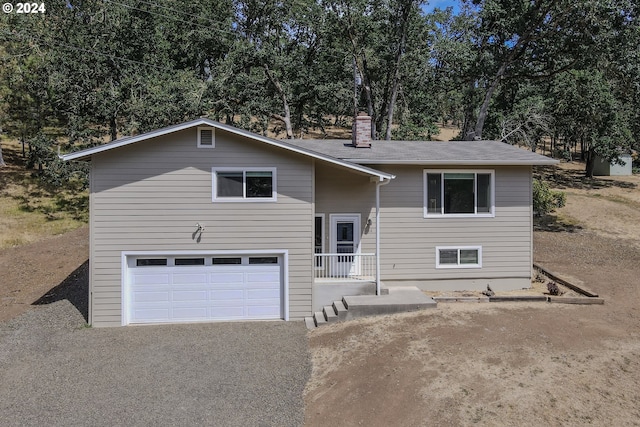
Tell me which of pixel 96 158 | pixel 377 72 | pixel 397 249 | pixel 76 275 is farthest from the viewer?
pixel 377 72

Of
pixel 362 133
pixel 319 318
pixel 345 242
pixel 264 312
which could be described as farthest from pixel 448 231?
pixel 264 312

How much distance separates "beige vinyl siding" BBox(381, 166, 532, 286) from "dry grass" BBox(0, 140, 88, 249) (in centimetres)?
1660

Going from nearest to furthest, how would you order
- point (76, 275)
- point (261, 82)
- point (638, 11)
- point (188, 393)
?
1. point (188, 393)
2. point (76, 275)
3. point (638, 11)
4. point (261, 82)

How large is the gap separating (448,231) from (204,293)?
22.1 feet

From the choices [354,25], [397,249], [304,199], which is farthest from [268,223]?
[354,25]

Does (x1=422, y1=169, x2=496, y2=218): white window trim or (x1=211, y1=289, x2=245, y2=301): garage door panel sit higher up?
(x1=422, y1=169, x2=496, y2=218): white window trim

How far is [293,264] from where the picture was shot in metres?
10.1

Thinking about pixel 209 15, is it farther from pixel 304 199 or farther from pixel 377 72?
pixel 304 199

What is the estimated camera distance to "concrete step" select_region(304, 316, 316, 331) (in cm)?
941

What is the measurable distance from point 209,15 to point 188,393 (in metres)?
24.1

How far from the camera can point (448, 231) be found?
11.4 m

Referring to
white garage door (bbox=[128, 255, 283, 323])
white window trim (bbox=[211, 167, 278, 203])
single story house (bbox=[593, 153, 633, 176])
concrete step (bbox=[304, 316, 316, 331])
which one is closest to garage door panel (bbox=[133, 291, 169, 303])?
white garage door (bbox=[128, 255, 283, 323])

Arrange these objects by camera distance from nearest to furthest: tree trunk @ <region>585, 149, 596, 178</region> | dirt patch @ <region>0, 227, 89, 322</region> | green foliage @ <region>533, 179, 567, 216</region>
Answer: dirt patch @ <region>0, 227, 89, 322</region> → green foliage @ <region>533, 179, 567, 216</region> → tree trunk @ <region>585, 149, 596, 178</region>

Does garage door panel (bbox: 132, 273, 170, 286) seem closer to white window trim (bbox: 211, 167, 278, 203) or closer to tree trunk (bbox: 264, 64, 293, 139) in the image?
white window trim (bbox: 211, 167, 278, 203)
